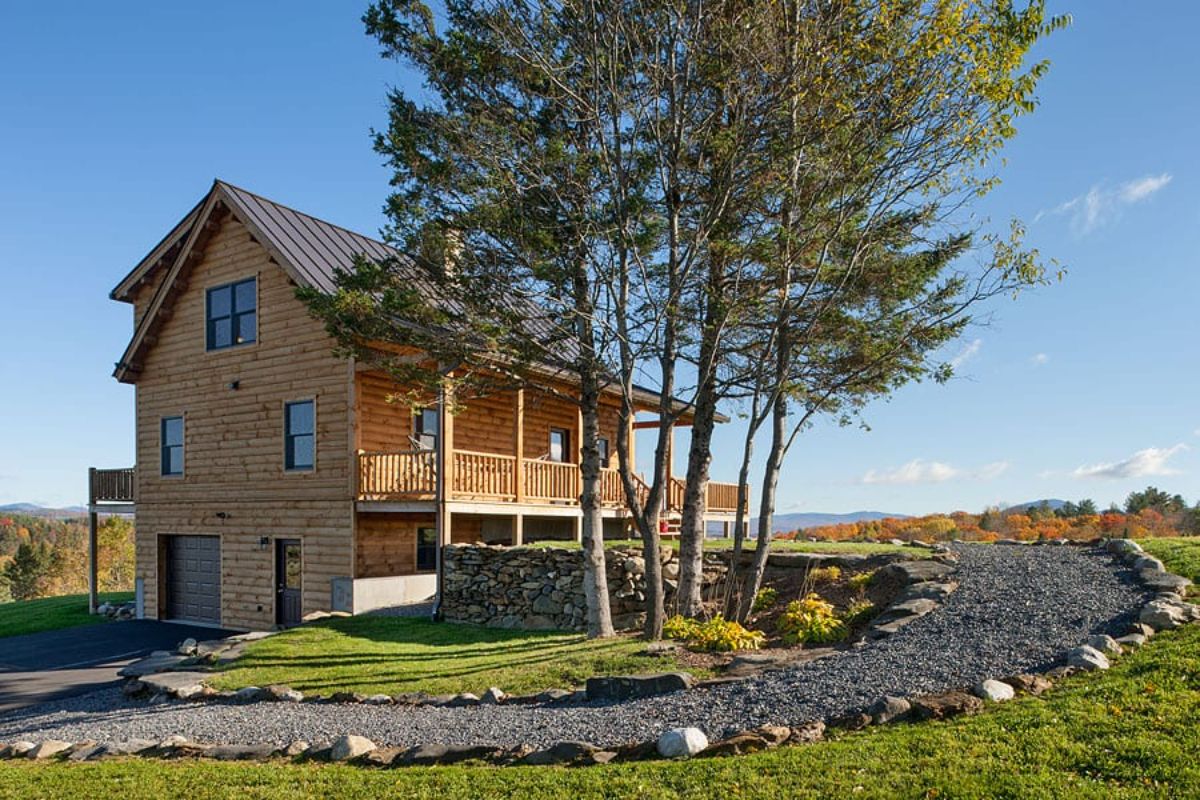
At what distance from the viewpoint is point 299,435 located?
61.1ft

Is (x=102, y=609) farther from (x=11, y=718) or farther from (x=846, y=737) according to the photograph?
(x=846, y=737)

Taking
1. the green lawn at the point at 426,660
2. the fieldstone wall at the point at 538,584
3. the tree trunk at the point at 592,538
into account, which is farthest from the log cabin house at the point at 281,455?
the tree trunk at the point at 592,538

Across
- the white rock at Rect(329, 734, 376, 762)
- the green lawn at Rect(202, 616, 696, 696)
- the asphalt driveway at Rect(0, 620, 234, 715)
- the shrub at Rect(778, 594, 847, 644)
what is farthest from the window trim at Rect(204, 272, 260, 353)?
the shrub at Rect(778, 594, 847, 644)

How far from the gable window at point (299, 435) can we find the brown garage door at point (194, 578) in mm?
3425

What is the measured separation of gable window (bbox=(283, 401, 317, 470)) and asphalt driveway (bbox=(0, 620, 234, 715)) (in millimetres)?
4212

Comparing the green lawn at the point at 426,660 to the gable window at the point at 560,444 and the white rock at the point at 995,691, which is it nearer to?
the white rock at the point at 995,691

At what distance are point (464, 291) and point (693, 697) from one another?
7.14m

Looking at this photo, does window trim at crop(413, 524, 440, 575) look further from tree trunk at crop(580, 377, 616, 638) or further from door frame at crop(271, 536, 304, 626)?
tree trunk at crop(580, 377, 616, 638)

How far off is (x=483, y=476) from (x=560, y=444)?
6.07 meters

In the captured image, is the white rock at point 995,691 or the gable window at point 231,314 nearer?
the white rock at point 995,691

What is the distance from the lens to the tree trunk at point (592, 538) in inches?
492

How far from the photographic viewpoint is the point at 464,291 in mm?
12766

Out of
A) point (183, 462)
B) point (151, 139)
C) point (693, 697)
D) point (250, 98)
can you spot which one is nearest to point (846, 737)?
point (693, 697)

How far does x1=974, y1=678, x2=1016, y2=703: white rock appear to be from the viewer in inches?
264
